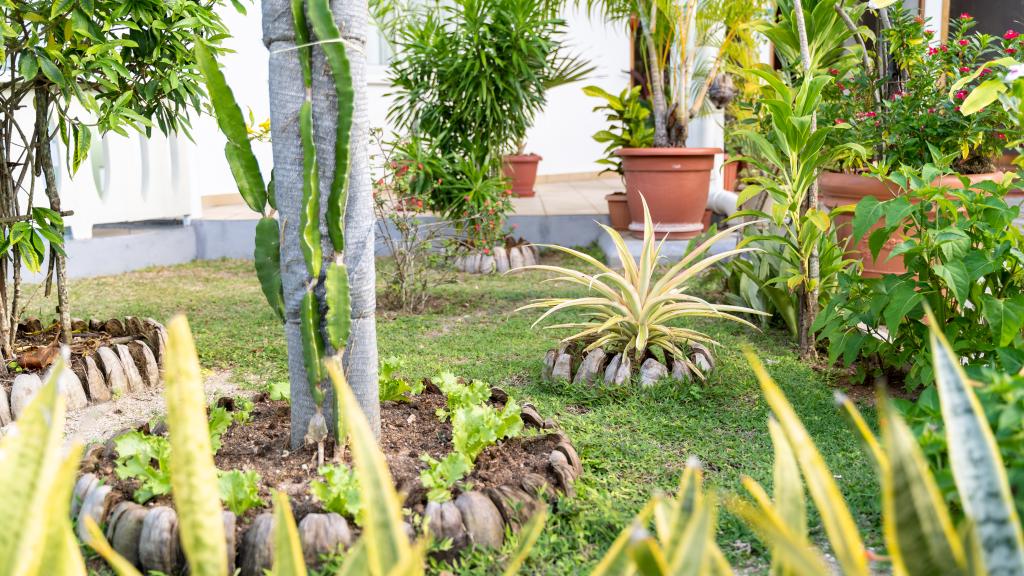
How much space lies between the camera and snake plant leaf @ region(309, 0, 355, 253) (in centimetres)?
183

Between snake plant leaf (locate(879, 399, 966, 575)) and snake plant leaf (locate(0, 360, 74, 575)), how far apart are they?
83 centimetres

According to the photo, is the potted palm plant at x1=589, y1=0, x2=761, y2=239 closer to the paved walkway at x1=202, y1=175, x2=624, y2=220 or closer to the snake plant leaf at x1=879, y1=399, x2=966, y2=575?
the paved walkway at x1=202, y1=175, x2=624, y2=220

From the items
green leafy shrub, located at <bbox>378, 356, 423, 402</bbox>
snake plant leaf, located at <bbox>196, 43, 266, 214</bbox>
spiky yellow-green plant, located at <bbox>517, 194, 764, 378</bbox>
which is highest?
snake plant leaf, located at <bbox>196, 43, 266, 214</bbox>

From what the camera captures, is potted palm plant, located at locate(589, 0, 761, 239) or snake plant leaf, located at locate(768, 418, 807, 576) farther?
potted palm plant, located at locate(589, 0, 761, 239)

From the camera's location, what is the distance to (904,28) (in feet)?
12.6

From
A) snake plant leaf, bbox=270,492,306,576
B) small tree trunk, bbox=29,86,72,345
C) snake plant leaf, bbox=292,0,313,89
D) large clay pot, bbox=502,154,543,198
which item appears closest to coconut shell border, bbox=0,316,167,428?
small tree trunk, bbox=29,86,72,345

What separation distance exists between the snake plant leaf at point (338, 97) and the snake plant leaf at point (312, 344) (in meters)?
0.15

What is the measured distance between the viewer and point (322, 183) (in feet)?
6.49

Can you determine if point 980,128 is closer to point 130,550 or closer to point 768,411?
point 768,411

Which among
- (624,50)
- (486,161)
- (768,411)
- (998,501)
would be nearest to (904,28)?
(768,411)

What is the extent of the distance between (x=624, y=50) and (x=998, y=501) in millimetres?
10527

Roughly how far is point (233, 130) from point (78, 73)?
1034 mm

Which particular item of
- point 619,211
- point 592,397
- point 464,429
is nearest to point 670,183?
point 619,211

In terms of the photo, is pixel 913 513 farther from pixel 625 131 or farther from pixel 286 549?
pixel 625 131
